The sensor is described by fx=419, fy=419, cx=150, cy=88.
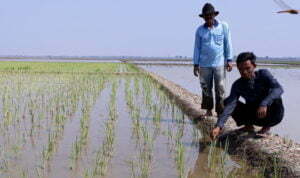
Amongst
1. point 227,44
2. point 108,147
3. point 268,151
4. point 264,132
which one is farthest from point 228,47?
point 108,147

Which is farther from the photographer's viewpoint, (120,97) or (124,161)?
(120,97)

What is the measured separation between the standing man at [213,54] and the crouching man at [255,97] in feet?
2.55

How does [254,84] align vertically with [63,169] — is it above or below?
above

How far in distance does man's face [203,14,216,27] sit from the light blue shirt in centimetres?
7

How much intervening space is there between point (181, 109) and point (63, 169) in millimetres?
3632

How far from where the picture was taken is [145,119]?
17.1 feet

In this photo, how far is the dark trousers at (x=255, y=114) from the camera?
3.45 meters

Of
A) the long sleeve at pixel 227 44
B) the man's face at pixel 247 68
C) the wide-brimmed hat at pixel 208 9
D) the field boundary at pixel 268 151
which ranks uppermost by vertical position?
the wide-brimmed hat at pixel 208 9

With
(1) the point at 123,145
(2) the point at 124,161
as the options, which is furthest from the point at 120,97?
(2) the point at 124,161

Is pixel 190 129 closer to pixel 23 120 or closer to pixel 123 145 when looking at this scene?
pixel 123 145

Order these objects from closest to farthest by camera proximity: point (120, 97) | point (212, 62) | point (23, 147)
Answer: point (23, 147)
point (212, 62)
point (120, 97)

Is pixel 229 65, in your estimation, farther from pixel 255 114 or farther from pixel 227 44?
pixel 255 114

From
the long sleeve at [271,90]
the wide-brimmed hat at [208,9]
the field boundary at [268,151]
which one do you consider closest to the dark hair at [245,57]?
the long sleeve at [271,90]

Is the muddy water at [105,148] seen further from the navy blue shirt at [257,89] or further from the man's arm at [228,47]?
the man's arm at [228,47]
